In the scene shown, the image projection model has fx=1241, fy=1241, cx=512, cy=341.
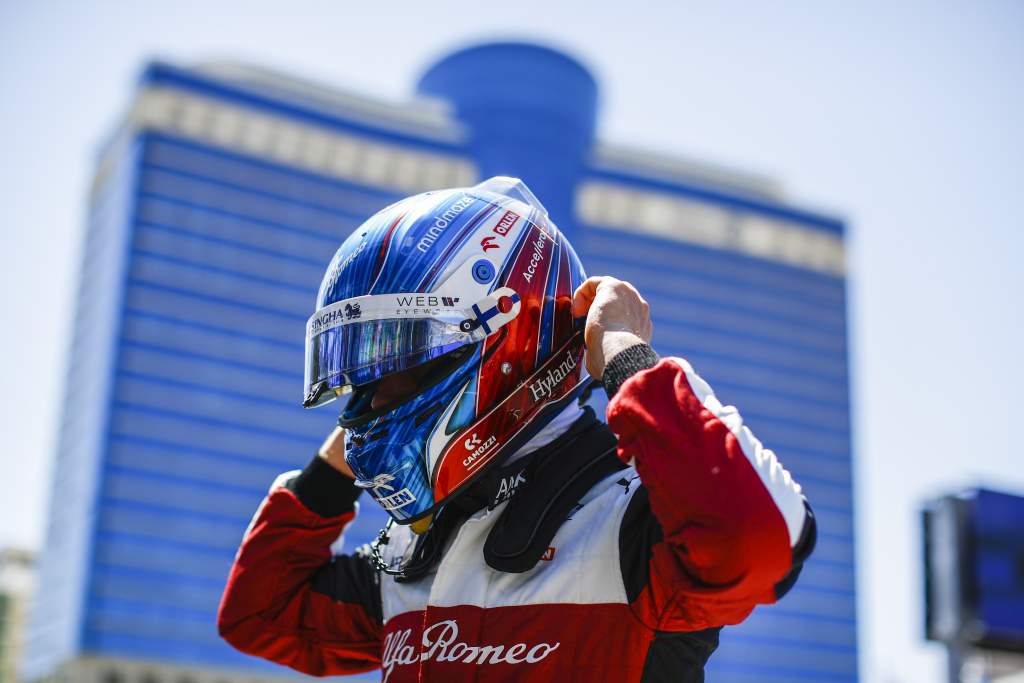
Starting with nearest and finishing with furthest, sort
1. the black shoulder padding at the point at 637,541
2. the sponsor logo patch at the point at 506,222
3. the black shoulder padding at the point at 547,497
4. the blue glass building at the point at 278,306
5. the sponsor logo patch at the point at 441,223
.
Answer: the black shoulder padding at the point at 637,541 → the black shoulder padding at the point at 547,497 → the sponsor logo patch at the point at 441,223 → the sponsor logo patch at the point at 506,222 → the blue glass building at the point at 278,306

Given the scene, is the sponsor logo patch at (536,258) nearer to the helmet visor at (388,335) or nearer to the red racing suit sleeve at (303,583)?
the helmet visor at (388,335)

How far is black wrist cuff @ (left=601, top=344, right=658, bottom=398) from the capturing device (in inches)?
85.7

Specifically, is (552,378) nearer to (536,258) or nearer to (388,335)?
(536,258)

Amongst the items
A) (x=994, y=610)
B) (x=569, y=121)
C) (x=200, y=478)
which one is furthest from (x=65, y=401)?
(x=994, y=610)

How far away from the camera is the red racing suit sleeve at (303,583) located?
290 cm

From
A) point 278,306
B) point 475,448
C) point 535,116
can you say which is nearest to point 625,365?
point 475,448

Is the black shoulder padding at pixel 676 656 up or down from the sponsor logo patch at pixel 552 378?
down

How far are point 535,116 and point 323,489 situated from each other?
72.1 metres

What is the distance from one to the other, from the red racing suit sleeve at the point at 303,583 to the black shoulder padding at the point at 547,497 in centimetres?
66

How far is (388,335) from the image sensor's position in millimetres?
2422

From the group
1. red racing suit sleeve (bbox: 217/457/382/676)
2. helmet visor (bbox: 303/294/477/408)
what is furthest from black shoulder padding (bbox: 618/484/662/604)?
red racing suit sleeve (bbox: 217/457/382/676)

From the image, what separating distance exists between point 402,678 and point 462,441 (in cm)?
47

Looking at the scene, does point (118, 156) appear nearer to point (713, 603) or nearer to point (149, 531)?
point (149, 531)

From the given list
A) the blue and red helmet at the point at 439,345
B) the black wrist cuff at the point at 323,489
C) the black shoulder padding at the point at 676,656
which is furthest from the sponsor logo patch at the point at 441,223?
the black shoulder padding at the point at 676,656
